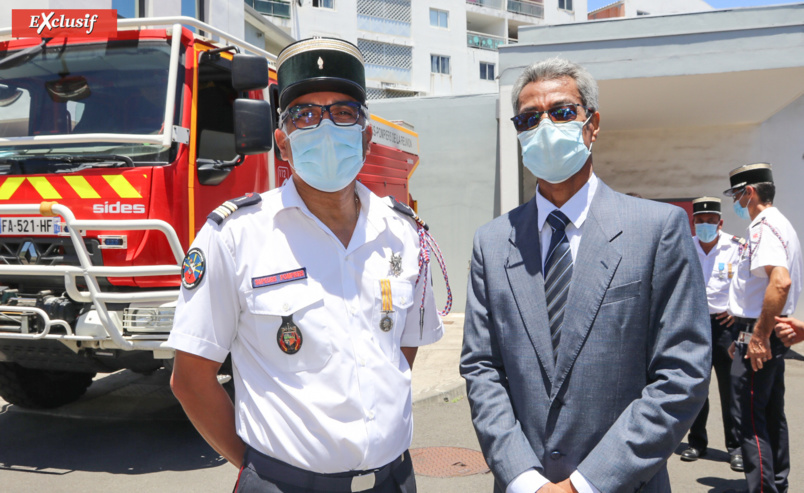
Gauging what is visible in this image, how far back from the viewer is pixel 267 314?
184 cm

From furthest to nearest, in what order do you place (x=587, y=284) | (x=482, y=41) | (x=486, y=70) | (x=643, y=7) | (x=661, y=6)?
(x=661, y=6)
(x=643, y=7)
(x=482, y=41)
(x=486, y=70)
(x=587, y=284)

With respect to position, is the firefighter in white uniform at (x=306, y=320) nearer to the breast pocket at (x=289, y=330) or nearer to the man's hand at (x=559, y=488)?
the breast pocket at (x=289, y=330)

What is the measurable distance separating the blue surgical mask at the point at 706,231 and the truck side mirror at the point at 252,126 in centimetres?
343

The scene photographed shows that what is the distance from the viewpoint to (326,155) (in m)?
2.08

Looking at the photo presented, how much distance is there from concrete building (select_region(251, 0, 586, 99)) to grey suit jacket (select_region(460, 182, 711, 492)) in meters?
32.8

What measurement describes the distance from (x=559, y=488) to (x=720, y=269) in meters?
3.98

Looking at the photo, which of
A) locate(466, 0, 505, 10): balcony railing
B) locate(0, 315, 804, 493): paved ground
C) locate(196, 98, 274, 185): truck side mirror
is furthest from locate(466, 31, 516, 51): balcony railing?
locate(196, 98, 274, 185): truck side mirror

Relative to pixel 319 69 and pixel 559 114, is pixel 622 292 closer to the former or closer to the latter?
pixel 559 114

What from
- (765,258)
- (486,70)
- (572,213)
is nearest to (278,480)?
(572,213)

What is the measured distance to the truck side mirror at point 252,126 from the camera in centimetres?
435

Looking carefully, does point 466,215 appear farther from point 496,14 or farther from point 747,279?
point 496,14

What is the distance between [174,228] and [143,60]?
1229 millimetres

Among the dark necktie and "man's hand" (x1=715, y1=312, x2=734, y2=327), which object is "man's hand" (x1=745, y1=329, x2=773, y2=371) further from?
the dark necktie

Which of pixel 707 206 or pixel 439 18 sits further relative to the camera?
pixel 439 18
